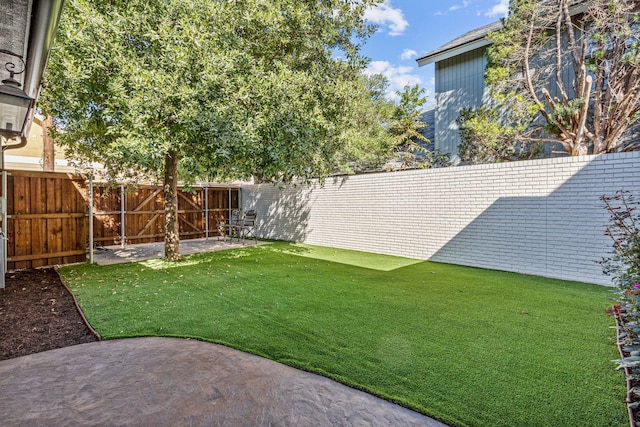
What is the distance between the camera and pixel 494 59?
7566 mm

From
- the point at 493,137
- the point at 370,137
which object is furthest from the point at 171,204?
the point at 493,137

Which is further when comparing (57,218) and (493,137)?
(493,137)

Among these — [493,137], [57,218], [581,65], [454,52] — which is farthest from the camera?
[454,52]

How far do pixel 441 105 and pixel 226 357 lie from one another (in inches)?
432

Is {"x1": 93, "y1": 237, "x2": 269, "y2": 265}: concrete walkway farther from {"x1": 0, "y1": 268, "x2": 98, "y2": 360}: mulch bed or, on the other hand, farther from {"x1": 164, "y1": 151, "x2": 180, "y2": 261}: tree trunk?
{"x1": 0, "y1": 268, "x2": 98, "y2": 360}: mulch bed

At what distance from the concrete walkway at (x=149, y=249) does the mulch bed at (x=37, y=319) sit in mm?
1914

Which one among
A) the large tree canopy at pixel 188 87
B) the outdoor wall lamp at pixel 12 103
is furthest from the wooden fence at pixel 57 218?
the outdoor wall lamp at pixel 12 103

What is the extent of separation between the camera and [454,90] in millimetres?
10750

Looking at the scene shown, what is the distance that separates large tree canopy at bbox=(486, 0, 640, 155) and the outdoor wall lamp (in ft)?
27.3

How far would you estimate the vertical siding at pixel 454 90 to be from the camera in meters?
10.1

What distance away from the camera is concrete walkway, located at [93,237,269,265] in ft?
24.1

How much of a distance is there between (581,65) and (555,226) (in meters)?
4.16

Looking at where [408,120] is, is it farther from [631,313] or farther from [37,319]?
[37,319]

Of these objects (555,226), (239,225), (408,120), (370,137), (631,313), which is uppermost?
(408,120)
